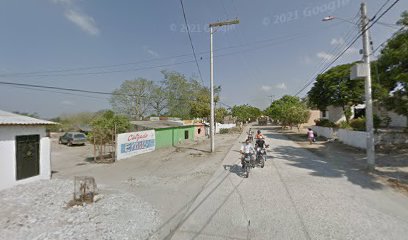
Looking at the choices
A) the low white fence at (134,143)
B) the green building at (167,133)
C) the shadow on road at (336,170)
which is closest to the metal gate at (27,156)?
the low white fence at (134,143)

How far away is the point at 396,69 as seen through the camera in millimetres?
12195

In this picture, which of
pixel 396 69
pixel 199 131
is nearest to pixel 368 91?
pixel 396 69

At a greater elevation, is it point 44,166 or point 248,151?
point 248,151

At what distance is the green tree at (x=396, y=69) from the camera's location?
11266 millimetres

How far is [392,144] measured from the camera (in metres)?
16.2

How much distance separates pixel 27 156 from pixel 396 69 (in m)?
18.6

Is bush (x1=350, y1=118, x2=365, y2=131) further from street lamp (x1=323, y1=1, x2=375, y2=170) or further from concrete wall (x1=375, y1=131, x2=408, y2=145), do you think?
street lamp (x1=323, y1=1, x2=375, y2=170)

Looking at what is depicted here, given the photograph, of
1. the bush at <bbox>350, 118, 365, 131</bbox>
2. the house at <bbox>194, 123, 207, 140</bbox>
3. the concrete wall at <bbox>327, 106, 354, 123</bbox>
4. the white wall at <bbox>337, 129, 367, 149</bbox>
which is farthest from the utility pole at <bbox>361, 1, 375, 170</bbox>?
the concrete wall at <bbox>327, 106, 354, 123</bbox>

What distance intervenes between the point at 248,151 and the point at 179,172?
3615 mm

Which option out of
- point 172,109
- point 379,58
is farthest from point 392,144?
point 172,109

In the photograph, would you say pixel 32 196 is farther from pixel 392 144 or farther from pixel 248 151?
pixel 392 144

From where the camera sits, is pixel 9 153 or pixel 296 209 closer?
pixel 296 209

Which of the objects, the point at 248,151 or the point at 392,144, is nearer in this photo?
the point at 248,151

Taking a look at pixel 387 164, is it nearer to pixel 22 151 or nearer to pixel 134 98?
pixel 22 151
